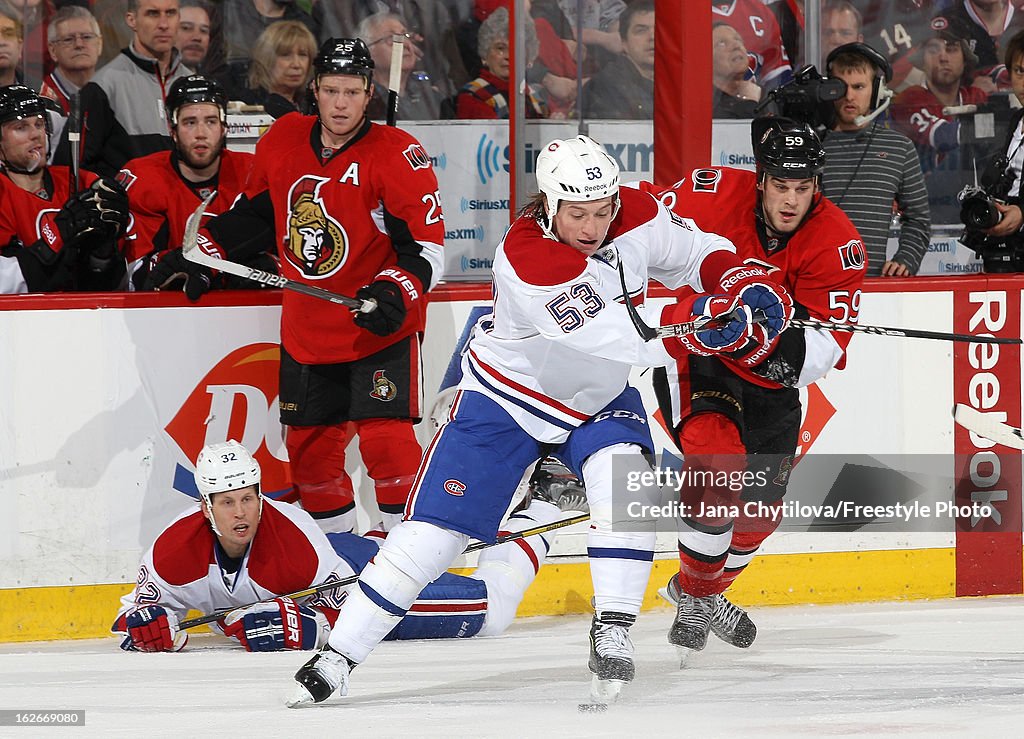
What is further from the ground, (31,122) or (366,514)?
(31,122)

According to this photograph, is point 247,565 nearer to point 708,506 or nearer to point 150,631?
point 150,631

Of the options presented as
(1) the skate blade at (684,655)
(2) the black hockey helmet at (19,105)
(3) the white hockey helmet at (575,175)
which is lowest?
(1) the skate blade at (684,655)

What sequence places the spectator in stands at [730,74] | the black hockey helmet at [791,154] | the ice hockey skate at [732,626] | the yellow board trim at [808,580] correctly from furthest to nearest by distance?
the spectator in stands at [730,74]
the yellow board trim at [808,580]
the ice hockey skate at [732,626]
the black hockey helmet at [791,154]

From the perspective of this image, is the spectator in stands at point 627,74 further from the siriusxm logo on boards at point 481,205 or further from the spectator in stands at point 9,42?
the spectator in stands at point 9,42

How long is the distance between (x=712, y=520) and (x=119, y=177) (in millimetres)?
1982

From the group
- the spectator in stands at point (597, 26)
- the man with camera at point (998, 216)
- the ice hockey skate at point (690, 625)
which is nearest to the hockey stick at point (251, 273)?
the ice hockey skate at point (690, 625)

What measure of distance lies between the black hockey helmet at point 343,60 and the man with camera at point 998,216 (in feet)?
6.67

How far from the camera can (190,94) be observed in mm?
4324

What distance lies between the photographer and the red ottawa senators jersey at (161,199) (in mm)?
4355

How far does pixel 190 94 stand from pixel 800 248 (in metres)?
1.81

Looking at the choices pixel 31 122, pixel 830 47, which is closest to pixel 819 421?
pixel 830 47

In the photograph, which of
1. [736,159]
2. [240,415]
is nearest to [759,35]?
[736,159]

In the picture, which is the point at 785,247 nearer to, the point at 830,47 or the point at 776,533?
the point at 776,533

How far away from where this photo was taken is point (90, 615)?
169 inches
